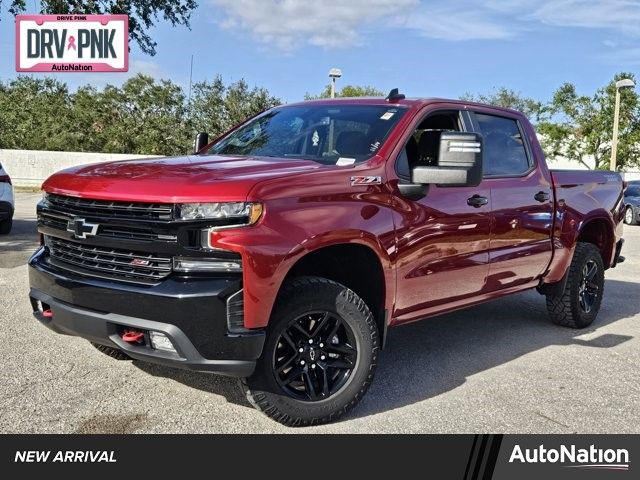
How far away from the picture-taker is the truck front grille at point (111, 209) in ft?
10.7

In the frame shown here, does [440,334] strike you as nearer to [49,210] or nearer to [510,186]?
[510,186]

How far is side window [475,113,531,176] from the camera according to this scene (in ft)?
16.6

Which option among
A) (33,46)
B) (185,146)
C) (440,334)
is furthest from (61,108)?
(440,334)

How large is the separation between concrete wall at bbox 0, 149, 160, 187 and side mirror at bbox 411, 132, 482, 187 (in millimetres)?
26328

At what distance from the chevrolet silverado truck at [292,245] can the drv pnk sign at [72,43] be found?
11.7m

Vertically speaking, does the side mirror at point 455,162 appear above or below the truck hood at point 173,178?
above

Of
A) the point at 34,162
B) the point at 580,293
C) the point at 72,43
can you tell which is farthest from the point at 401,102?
the point at 34,162

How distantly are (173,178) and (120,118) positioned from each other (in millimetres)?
32393

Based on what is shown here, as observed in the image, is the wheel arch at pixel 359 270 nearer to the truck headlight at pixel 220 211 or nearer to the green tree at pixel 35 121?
the truck headlight at pixel 220 211

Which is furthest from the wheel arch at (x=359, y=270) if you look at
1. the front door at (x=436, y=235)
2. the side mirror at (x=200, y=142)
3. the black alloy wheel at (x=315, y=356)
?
the side mirror at (x=200, y=142)

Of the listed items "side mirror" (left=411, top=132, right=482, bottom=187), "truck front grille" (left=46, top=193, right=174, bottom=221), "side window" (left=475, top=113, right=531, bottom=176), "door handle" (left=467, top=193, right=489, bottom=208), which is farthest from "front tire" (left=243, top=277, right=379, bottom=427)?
"side window" (left=475, top=113, right=531, bottom=176)

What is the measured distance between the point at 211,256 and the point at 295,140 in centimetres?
164

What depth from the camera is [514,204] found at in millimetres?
5012

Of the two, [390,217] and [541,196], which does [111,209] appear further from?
[541,196]
